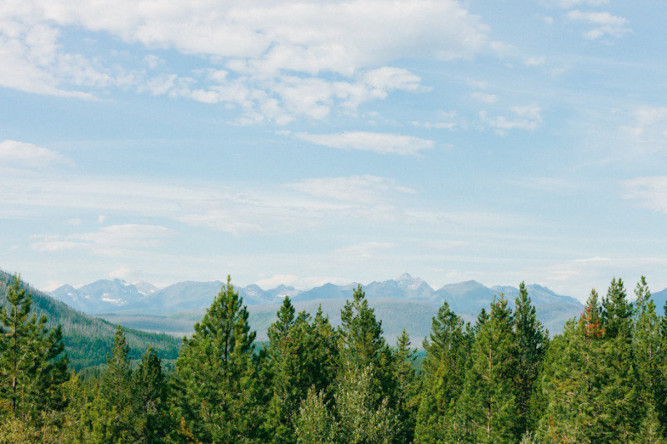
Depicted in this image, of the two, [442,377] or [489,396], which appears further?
[442,377]

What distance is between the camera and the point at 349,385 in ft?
144

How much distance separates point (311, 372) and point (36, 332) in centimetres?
3151

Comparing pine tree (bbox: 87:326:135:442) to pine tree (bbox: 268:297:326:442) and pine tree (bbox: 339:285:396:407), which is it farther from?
pine tree (bbox: 339:285:396:407)

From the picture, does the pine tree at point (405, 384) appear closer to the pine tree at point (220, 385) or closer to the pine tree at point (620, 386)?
the pine tree at point (620, 386)

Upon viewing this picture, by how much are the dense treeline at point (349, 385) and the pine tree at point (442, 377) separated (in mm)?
400

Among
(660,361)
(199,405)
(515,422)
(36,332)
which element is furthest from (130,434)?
(660,361)

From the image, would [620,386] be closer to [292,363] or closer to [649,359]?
[649,359]

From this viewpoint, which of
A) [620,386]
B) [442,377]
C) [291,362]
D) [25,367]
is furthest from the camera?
[442,377]

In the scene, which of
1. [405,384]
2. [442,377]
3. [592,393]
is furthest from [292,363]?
[405,384]

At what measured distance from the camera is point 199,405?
124 feet

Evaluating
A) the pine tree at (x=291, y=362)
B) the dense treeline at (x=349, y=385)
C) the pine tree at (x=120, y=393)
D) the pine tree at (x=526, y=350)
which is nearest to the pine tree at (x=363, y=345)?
the dense treeline at (x=349, y=385)

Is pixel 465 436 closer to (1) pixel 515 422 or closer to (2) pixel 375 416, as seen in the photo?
(1) pixel 515 422

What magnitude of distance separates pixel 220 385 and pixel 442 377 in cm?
4349

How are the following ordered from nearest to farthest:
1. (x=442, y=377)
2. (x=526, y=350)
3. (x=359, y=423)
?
1. (x=359, y=423)
2. (x=526, y=350)
3. (x=442, y=377)
